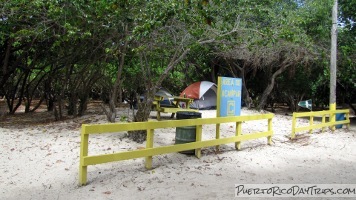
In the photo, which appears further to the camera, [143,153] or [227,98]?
[227,98]

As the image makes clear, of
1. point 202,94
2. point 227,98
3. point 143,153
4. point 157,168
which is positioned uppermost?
point 202,94

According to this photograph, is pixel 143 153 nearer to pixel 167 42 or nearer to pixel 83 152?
pixel 83 152

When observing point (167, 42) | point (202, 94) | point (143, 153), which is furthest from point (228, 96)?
point (202, 94)

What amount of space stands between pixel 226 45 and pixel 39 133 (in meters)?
6.00

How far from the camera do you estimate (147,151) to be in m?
5.92

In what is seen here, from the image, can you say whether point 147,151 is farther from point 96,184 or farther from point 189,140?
point 189,140

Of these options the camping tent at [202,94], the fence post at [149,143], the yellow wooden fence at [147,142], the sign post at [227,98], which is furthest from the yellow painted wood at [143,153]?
the camping tent at [202,94]

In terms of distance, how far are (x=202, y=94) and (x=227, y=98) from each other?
1035 cm

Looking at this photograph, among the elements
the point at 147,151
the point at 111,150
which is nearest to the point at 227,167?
the point at 147,151

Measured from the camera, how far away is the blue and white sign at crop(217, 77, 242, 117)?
7906mm

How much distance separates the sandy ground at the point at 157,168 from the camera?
512cm

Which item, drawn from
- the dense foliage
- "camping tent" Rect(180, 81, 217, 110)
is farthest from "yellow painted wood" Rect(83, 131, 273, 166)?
"camping tent" Rect(180, 81, 217, 110)

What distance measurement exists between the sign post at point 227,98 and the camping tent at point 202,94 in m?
10.0

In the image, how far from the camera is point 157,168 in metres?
6.28
